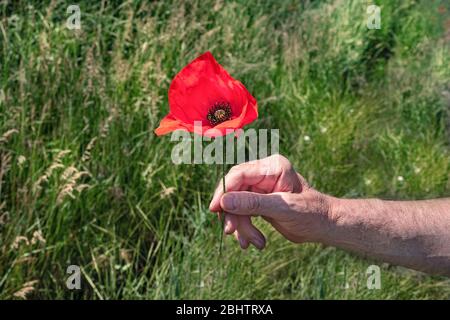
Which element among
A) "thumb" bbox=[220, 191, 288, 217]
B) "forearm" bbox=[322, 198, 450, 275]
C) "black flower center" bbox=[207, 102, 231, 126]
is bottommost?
"forearm" bbox=[322, 198, 450, 275]

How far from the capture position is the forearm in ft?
6.70

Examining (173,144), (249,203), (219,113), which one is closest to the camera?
(219,113)

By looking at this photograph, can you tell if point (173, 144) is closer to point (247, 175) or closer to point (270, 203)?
point (247, 175)

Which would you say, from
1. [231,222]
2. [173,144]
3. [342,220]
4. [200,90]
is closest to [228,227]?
[231,222]

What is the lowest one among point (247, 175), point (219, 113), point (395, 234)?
point (395, 234)

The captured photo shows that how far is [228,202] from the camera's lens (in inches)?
71.6

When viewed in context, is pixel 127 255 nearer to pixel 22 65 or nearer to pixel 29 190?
pixel 29 190

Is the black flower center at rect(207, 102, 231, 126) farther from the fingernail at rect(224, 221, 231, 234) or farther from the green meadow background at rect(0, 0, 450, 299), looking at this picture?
the green meadow background at rect(0, 0, 450, 299)

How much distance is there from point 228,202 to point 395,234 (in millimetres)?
530

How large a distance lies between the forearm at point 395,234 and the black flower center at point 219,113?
0.53m

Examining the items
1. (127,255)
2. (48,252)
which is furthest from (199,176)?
(48,252)

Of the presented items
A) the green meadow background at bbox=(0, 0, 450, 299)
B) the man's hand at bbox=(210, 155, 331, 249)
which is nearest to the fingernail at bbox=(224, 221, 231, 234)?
the man's hand at bbox=(210, 155, 331, 249)

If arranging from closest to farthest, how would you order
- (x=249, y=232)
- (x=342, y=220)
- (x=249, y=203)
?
(x=249, y=203)
(x=249, y=232)
(x=342, y=220)

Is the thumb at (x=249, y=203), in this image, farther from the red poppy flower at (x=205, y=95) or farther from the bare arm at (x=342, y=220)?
the red poppy flower at (x=205, y=95)
